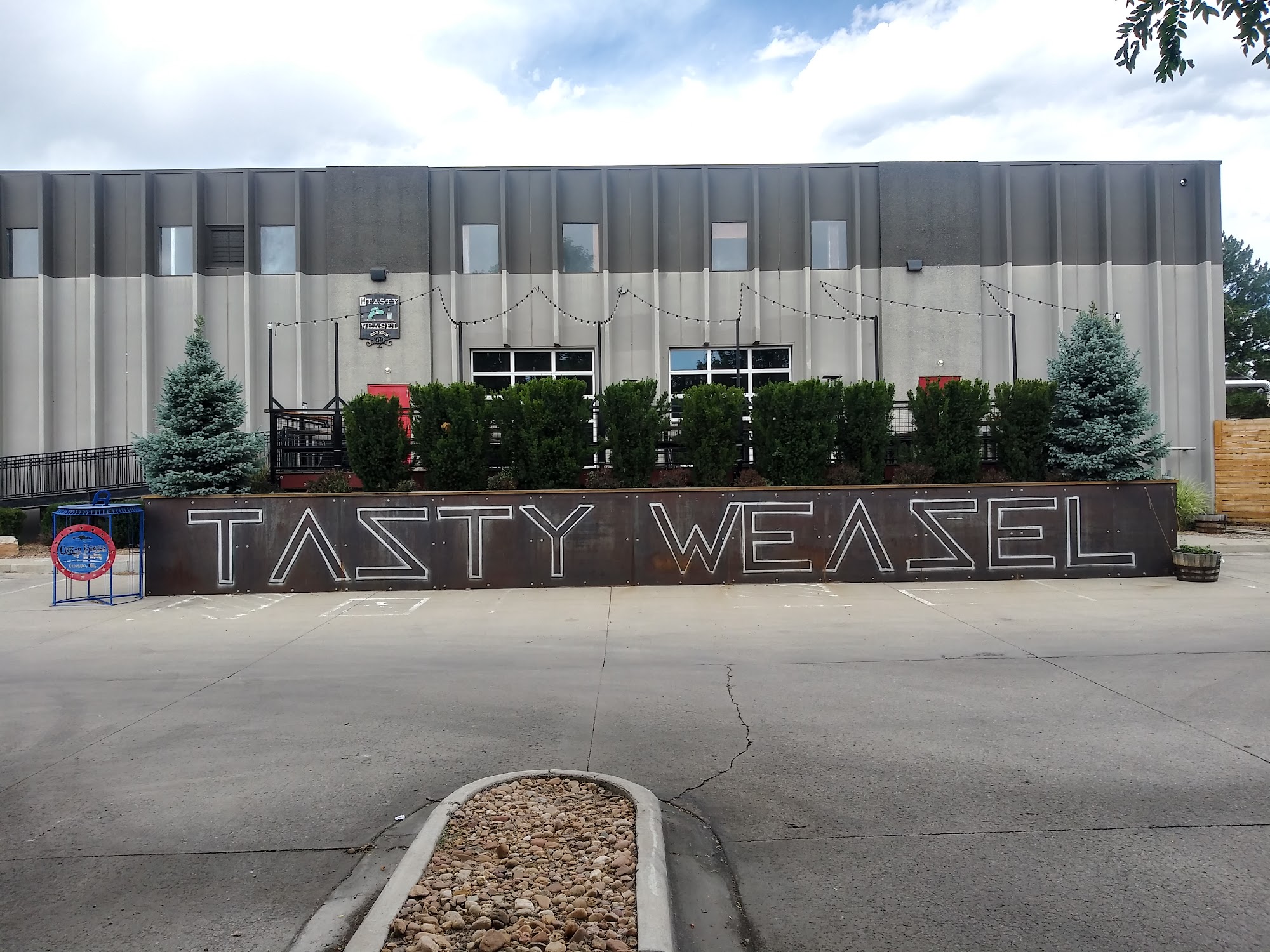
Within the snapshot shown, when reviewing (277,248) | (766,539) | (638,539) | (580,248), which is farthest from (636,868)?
(277,248)

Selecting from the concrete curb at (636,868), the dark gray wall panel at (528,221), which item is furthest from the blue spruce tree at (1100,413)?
the dark gray wall panel at (528,221)

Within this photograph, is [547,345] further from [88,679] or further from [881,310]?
[88,679]

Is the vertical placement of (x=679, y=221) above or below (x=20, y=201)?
below

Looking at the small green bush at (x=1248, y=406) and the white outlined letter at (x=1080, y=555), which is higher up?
the small green bush at (x=1248, y=406)

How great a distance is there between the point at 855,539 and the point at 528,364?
1249cm

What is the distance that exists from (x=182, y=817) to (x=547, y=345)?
19357 millimetres

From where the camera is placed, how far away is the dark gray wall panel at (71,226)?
22763mm

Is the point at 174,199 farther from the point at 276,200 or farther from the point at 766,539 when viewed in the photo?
the point at 766,539

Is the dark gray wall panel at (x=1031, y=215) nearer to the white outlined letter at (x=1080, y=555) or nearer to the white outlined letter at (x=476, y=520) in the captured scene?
the white outlined letter at (x=1080, y=555)

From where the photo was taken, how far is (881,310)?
75.1ft

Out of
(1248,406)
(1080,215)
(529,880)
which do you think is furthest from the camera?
(1248,406)

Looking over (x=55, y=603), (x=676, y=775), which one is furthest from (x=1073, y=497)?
(x=55, y=603)

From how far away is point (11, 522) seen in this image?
18547mm

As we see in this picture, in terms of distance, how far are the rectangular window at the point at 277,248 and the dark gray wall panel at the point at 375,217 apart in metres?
1.33
